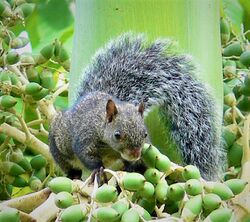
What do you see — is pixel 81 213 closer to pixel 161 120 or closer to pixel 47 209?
pixel 47 209

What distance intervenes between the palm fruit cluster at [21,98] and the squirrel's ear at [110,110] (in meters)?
0.09

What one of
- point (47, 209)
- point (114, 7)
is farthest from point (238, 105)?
point (47, 209)

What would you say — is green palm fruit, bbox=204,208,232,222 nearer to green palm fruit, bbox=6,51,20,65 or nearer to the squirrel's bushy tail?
the squirrel's bushy tail

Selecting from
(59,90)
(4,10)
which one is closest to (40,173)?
(59,90)

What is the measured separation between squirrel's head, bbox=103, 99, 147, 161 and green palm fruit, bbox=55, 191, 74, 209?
202 millimetres

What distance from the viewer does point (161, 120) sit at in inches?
40.6

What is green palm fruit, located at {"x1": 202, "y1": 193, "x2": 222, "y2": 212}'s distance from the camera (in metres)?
0.74

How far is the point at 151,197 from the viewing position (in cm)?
79

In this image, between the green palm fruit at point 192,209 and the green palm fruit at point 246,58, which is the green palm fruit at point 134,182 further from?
the green palm fruit at point 246,58

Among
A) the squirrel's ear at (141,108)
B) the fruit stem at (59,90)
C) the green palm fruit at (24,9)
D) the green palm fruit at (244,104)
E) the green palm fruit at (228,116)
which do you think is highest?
the green palm fruit at (24,9)

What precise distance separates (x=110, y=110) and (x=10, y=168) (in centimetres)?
16

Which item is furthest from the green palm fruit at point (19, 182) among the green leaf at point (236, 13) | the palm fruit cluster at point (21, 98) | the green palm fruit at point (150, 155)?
the green leaf at point (236, 13)

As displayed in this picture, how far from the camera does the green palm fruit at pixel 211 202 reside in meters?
0.74

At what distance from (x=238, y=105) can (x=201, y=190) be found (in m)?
0.30
